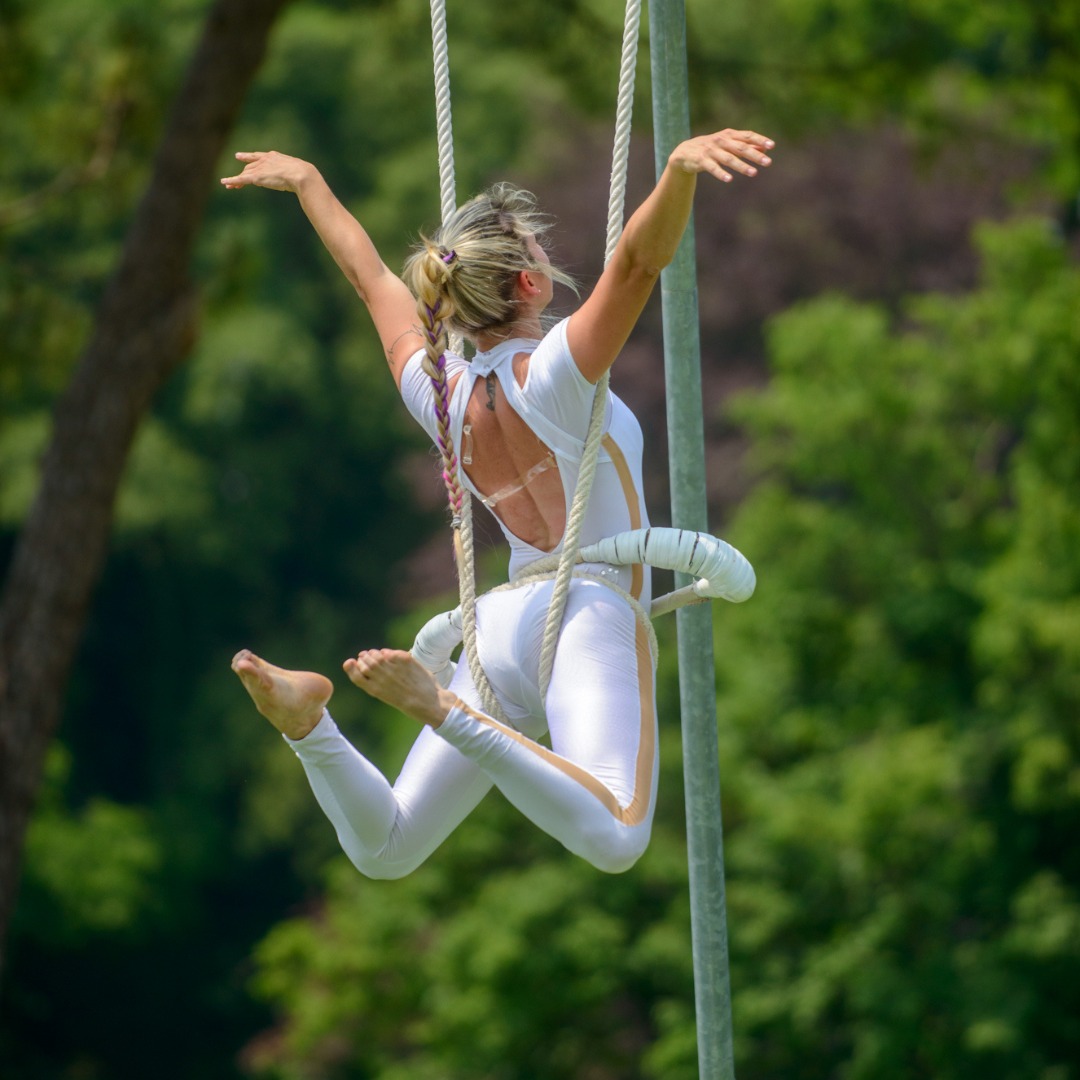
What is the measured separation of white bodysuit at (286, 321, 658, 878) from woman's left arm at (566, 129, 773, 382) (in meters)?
0.05

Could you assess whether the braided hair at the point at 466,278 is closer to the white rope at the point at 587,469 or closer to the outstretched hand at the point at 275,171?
the white rope at the point at 587,469

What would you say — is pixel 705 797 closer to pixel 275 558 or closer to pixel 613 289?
pixel 613 289

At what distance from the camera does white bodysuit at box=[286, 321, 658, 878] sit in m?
2.68

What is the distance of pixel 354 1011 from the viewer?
12203mm

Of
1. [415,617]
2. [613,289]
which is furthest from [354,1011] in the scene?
[613,289]

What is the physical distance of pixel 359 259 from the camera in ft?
10.3

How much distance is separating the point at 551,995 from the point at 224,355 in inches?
388

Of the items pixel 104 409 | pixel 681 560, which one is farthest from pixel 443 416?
pixel 104 409

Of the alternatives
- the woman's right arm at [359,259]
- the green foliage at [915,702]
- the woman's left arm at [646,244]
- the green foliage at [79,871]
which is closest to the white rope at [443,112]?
the woman's right arm at [359,259]

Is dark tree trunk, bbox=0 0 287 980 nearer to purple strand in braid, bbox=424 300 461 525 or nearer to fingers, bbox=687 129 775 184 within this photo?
purple strand in braid, bbox=424 300 461 525

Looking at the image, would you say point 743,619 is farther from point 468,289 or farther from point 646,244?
point 646,244

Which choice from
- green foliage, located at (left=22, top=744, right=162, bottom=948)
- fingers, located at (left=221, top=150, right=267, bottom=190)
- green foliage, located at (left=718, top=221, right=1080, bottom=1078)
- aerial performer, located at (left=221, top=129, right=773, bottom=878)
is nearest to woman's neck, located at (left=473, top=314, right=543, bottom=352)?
aerial performer, located at (left=221, top=129, right=773, bottom=878)

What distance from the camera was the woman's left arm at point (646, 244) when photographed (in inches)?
102

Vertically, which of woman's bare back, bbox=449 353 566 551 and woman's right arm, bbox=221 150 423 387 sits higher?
woman's right arm, bbox=221 150 423 387
